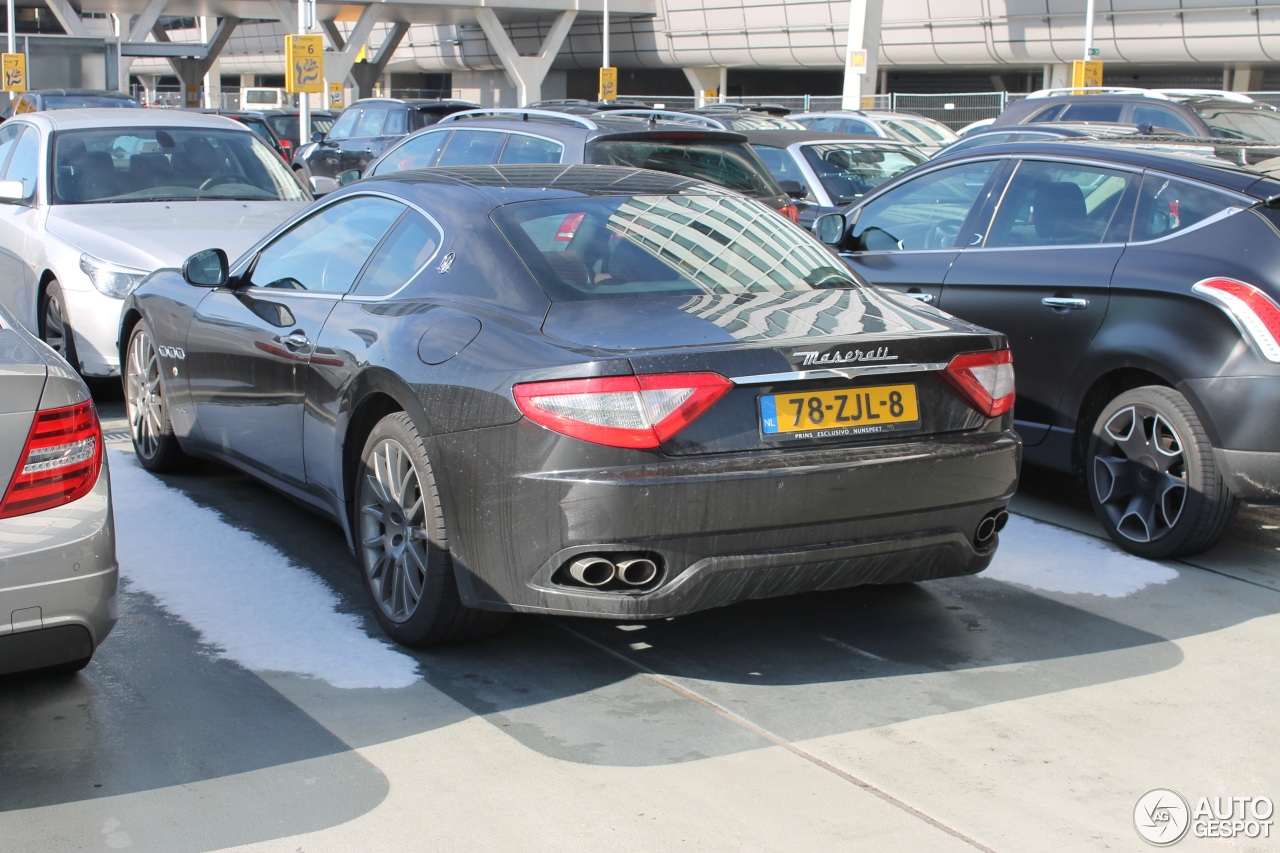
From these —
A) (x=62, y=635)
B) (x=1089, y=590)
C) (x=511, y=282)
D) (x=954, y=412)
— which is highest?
(x=511, y=282)

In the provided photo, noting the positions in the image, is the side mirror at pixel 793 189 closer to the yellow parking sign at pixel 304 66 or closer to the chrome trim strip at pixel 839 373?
the chrome trim strip at pixel 839 373

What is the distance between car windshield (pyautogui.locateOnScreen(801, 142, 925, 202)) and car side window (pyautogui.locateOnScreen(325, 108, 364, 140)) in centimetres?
1209

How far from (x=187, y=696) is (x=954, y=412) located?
2435 millimetres

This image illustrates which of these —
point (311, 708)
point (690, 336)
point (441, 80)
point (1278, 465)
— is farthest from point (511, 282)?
point (441, 80)

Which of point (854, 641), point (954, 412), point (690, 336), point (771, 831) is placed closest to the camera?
point (771, 831)

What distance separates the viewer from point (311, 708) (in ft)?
14.0

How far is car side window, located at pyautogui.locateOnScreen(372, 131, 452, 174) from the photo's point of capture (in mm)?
11578

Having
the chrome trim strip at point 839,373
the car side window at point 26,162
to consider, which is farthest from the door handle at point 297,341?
the car side window at point 26,162

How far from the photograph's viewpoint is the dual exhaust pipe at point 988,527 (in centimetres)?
463

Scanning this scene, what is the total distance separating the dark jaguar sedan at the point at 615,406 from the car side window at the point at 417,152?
6.11m

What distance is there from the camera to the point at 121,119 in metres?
10.0

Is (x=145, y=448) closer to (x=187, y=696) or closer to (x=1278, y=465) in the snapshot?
(x=187, y=696)

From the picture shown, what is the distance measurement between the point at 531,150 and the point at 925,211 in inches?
141

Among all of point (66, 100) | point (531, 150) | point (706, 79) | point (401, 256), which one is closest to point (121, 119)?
point (531, 150)
